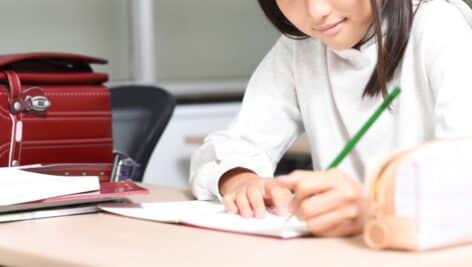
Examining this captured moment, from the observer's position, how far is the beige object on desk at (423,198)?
3.08ft

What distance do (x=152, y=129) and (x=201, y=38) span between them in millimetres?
1591

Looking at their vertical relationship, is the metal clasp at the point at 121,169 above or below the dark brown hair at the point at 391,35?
below

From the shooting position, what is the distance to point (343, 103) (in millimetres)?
1564

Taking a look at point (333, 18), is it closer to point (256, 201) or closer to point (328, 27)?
point (328, 27)

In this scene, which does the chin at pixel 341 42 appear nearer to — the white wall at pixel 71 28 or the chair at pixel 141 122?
the chair at pixel 141 122

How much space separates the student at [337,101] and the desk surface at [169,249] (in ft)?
0.26

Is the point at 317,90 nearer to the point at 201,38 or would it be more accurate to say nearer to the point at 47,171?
the point at 47,171

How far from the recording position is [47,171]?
1505 millimetres

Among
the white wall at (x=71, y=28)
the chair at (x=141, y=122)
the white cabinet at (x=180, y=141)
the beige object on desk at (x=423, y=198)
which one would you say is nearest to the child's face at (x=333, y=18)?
the beige object on desk at (x=423, y=198)

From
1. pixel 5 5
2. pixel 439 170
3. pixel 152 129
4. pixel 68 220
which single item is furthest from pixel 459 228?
pixel 5 5

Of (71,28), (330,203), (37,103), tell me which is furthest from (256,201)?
(71,28)

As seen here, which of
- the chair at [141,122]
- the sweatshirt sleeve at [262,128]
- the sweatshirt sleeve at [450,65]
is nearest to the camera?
the sweatshirt sleeve at [450,65]

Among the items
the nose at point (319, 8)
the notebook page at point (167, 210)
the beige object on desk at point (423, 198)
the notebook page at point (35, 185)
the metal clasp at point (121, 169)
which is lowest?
the metal clasp at point (121, 169)

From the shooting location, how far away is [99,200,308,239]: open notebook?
44.3 inches
